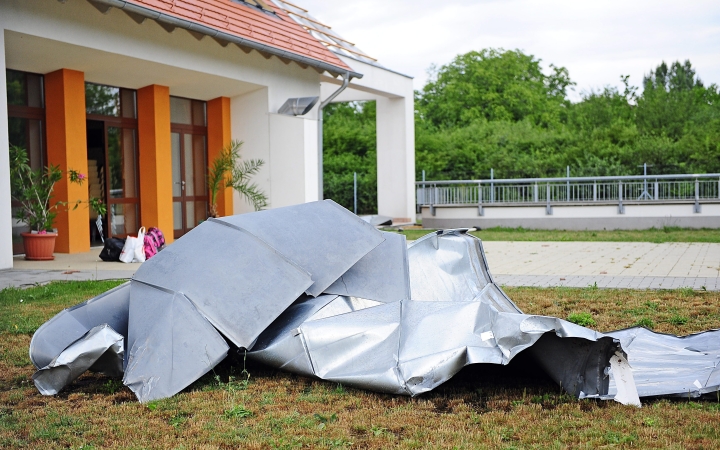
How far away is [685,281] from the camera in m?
9.31

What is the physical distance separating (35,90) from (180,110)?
4098 mm

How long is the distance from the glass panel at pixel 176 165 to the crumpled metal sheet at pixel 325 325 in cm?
1256

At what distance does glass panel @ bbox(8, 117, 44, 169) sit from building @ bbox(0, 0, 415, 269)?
1.0 inches

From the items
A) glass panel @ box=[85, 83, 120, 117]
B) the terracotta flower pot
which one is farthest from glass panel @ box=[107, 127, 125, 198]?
the terracotta flower pot

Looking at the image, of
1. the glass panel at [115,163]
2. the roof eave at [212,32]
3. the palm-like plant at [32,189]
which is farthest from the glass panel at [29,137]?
the roof eave at [212,32]

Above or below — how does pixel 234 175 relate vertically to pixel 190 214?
above

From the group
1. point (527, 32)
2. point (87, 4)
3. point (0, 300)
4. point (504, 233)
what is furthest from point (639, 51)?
point (0, 300)

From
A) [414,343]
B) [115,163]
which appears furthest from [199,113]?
[414,343]

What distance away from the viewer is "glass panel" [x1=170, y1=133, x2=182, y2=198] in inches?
687

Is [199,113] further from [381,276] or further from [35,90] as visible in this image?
[381,276]

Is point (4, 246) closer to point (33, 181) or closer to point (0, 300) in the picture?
point (33, 181)

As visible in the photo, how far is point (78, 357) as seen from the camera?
435cm

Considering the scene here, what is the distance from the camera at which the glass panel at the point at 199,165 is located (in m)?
18.2

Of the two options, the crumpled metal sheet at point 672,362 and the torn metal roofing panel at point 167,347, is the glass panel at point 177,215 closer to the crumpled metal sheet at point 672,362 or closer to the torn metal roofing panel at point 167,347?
the torn metal roofing panel at point 167,347
